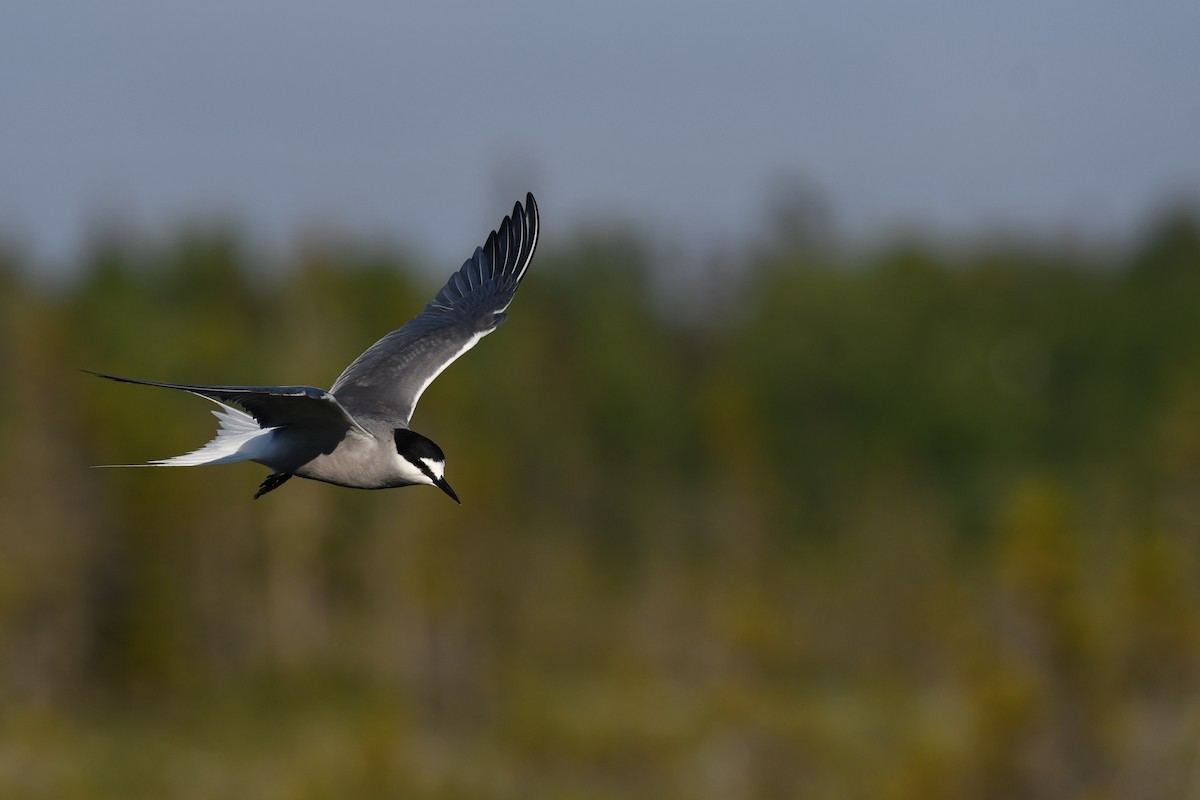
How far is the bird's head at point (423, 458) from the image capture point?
829 cm

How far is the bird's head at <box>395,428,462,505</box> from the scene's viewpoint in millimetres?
8289

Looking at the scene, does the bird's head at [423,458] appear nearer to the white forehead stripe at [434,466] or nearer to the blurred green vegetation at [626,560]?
the white forehead stripe at [434,466]

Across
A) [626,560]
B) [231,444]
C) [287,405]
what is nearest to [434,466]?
[287,405]

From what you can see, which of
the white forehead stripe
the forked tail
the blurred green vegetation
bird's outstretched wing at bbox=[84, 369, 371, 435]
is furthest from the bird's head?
the blurred green vegetation

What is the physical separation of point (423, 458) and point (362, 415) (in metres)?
0.89

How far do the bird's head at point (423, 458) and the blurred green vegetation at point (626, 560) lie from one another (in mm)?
16798

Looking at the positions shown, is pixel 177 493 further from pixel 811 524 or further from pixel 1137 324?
pixel 1137 324

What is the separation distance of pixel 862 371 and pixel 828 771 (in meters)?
48.1

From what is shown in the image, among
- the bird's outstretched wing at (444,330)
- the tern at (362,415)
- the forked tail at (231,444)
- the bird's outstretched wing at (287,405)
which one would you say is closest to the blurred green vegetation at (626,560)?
the bird's outstretched wing at (444,330)

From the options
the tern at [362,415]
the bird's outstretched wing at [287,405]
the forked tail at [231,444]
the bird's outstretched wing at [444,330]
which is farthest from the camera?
the bird's outstretched wing at [444,330]

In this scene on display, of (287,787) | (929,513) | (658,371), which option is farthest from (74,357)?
(658,371)

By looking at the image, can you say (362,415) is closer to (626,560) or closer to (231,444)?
(231,444)

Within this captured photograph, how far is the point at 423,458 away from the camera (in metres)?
8.28

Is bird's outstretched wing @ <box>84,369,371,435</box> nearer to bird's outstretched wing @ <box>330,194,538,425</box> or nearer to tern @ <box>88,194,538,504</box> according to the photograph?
tern @ <box>88,194,538,504</box>
